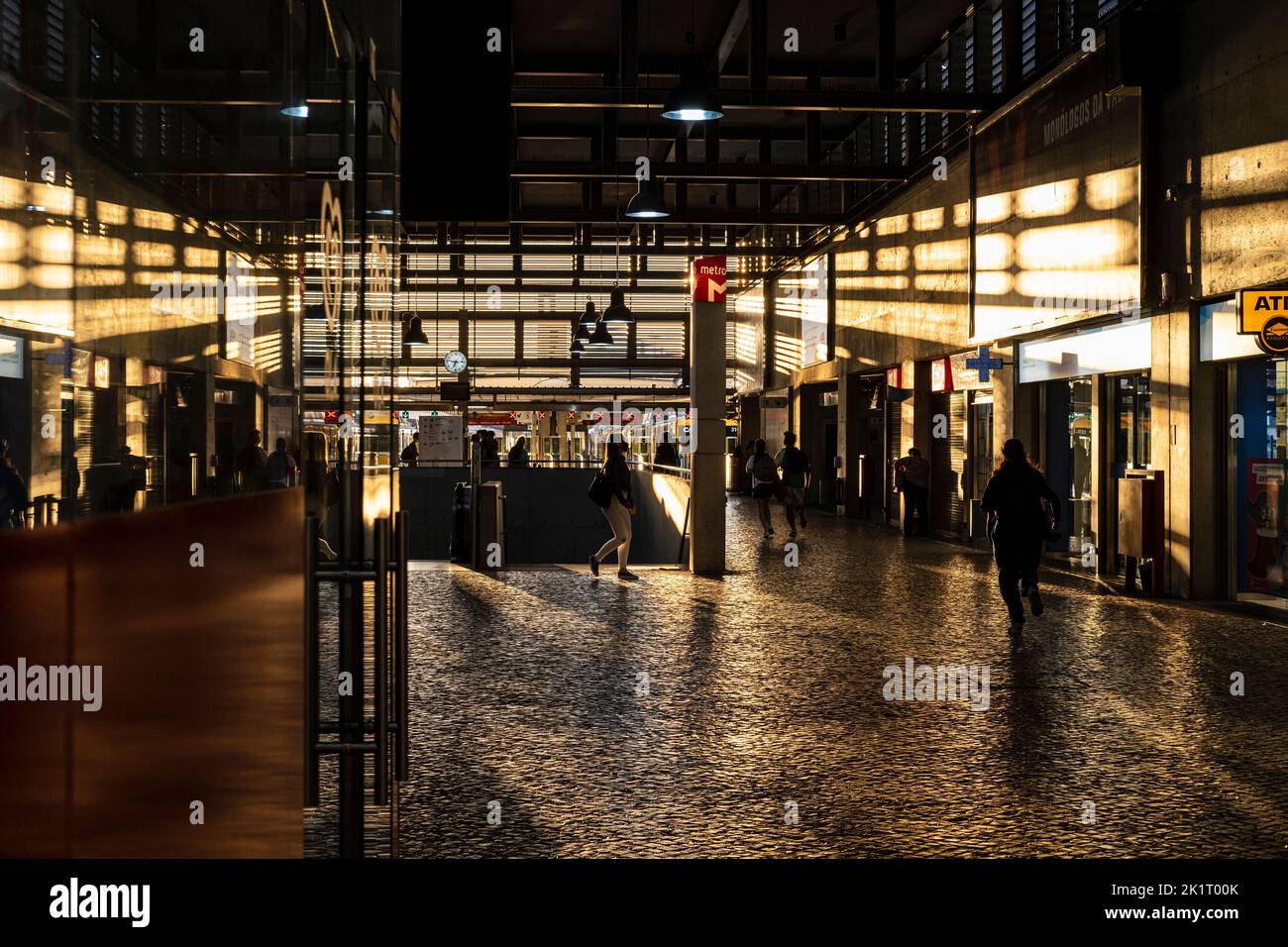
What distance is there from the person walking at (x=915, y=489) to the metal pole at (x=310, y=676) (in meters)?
20.8

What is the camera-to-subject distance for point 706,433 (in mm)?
17484

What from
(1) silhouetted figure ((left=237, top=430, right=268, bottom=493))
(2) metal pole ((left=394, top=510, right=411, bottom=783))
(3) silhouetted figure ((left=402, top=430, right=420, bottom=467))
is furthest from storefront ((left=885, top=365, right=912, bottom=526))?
(1) silhouetted figure ((left=237, top=430, right=268, bottom=493))

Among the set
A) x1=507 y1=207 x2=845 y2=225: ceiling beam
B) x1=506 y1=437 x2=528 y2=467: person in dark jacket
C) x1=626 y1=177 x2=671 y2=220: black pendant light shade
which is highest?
x1=507 y1=207 x2=845 y2=225: ceiling beam

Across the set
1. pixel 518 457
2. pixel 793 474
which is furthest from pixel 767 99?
pixel 518 457

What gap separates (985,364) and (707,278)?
200 inches

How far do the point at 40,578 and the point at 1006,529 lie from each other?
10944 mm

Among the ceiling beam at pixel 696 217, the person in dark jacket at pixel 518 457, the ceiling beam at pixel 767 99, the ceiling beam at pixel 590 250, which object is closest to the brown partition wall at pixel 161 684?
the ceiling beam at pixel 767 99

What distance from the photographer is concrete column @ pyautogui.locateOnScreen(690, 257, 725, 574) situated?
1711 centimetres

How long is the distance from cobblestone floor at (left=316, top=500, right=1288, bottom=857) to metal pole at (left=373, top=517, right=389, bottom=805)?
1516mm

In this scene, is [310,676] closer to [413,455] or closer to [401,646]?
[401,646]

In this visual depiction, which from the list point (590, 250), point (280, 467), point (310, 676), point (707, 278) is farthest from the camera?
point (590, 250)

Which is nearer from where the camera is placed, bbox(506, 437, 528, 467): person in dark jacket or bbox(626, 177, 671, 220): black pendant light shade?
bbox(626, 177, 671, 220): black pendant light shade

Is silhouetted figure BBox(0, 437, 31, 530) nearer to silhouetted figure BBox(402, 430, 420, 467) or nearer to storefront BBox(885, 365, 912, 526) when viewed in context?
storefront BBox(885, 365, 912, 526)
